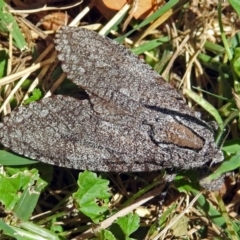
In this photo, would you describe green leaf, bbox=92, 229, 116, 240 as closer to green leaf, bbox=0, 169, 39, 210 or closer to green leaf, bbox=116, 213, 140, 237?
green leaf, bbox=116, 213, 140, 237

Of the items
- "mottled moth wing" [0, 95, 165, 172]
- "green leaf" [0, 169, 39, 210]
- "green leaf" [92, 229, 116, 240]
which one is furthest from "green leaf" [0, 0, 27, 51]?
"green leaf" [92, 229, 116, 240]

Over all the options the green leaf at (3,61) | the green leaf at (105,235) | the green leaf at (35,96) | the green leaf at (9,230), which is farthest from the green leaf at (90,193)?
the green leaf at (3,61)

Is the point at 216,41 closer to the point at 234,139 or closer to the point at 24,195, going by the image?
the point at 234,139

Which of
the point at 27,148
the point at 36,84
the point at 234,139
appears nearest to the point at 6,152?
the point at 27,148

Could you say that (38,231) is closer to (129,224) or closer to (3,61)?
(129,224)

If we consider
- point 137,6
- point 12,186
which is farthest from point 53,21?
point 12,186
